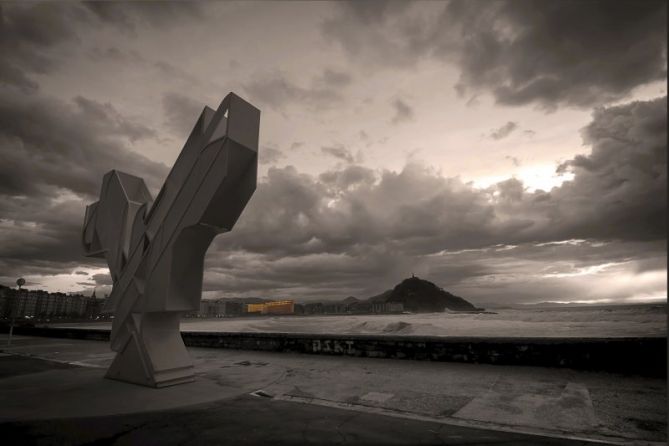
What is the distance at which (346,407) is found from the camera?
5.19 meters

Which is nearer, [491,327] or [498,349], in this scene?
[498,349]

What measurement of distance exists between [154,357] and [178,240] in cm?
241

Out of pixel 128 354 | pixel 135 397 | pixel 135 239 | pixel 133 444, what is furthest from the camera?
pixel 135 239

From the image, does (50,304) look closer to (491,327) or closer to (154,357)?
(491,327)

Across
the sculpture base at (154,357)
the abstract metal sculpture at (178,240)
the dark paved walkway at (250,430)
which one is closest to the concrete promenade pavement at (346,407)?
the dark paved walkway at (250,430)

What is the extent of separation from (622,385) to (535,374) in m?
1.47

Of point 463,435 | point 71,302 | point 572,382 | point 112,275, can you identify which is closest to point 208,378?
point 112,275

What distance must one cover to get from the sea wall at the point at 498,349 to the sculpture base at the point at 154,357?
4.89 m

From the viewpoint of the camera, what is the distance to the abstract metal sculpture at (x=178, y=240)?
21.0 ft

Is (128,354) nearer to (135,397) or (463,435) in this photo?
(135,397)

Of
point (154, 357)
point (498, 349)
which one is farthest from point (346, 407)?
point (498, 349)

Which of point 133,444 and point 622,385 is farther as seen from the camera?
point 622,385

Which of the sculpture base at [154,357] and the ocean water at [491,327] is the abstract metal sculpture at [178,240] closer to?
the sculpture base at [154,357]

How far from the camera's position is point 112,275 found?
8.34 metres
